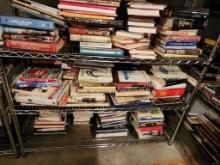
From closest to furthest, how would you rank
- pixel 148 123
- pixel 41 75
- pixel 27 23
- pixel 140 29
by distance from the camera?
pixel 27 23 → pixel 140 29 → pixel 41 75 → pixel 148 123

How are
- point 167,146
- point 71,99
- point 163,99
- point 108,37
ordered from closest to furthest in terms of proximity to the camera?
point 108,37 < point 71,99 < point 163,99 < point 167,146

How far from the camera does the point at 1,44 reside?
1.07 meters

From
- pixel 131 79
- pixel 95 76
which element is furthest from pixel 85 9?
pixel 131 79

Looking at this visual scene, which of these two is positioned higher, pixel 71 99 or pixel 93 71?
pixel 93 71

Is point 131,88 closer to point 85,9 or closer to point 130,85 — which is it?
point 130,85

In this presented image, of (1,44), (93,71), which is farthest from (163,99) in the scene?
(1,44)

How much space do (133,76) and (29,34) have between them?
0.67 m

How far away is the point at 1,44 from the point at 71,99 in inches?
19.7

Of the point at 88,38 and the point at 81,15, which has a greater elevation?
the point at 81,15

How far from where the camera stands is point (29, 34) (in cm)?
105

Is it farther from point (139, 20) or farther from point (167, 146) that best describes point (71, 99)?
point (167, 146)

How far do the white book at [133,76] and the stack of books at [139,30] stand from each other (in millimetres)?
186

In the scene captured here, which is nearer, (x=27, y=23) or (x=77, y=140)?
(x=27, y=23)

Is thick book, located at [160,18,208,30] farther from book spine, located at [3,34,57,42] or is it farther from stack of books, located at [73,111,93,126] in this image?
stack of books, located at [73,111,93,126]
